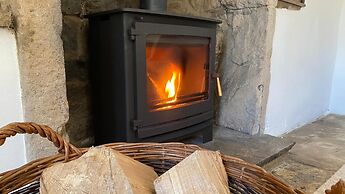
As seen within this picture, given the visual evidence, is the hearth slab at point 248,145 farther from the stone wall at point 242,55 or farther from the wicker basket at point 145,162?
the wicker basket at point 145,162

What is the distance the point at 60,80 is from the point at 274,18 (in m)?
1.25

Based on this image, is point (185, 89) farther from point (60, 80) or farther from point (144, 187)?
point (144, 187)

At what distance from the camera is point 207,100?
56.4 inches

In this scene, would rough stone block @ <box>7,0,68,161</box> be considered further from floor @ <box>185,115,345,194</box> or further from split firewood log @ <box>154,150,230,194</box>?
floor @ <box>185,115,345,194</box>

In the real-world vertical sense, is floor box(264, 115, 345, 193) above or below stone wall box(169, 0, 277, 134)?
below

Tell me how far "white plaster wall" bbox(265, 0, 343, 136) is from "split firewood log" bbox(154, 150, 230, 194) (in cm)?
128

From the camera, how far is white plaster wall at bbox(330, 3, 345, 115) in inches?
101

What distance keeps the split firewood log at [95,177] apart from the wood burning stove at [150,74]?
0.53 meters

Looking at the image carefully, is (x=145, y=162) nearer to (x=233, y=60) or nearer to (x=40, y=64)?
(x=40, y=64)

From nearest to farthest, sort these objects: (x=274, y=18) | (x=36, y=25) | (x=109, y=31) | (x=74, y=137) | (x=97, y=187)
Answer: (x=97, y=187)
(x=36, y=25)
(x=109, y=31)
(x=74, y=137)
(x=274, y=18)

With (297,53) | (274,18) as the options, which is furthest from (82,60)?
(297,53)

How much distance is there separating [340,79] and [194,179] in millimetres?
2576

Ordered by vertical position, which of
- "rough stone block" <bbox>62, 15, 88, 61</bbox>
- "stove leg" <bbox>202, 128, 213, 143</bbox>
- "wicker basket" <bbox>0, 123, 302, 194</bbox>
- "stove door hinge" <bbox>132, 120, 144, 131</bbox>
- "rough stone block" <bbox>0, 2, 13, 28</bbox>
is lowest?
"stove leg" <bbox>202, 128, 213, 143</bbox>

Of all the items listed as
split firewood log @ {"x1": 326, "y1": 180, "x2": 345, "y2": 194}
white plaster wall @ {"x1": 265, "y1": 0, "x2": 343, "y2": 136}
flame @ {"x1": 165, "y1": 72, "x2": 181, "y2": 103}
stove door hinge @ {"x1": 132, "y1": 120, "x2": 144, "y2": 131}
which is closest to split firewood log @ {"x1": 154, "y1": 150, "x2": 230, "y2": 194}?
split firewood log @ {"x1": 326, "y1": 180, "x2": 345, "y2": 194}
